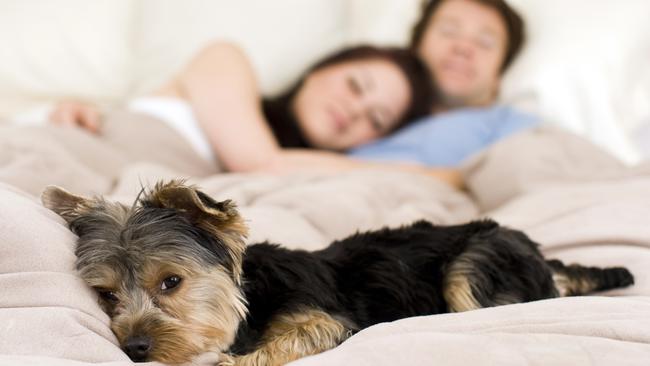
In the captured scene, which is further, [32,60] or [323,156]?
[32,60]

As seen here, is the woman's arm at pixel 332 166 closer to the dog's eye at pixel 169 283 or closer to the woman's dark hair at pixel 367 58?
the woman's dark hair at pixel 367 58

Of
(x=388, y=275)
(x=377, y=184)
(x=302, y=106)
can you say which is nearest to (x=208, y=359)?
(x=388, y=275)

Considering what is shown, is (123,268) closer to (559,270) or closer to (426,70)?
(559,270)

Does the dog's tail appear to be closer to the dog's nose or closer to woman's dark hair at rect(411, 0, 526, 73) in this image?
the dog's nose

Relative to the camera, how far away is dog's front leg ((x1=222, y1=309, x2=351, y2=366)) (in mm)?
1905

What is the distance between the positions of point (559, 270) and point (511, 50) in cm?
296

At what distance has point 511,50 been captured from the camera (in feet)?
16.3

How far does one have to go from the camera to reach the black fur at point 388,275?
209 cm

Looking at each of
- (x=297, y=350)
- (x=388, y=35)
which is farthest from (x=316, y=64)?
(x=297, y=350)

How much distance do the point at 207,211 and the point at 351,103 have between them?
2.90 meters

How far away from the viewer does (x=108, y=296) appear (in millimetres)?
2002

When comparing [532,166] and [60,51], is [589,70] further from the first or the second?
[60,51]

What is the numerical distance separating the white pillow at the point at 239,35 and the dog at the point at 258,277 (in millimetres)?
3288

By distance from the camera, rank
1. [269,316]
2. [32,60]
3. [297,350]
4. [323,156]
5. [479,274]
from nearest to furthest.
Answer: [297,350]
[269,316]
[479,274]
[323,156]
[32,60]
